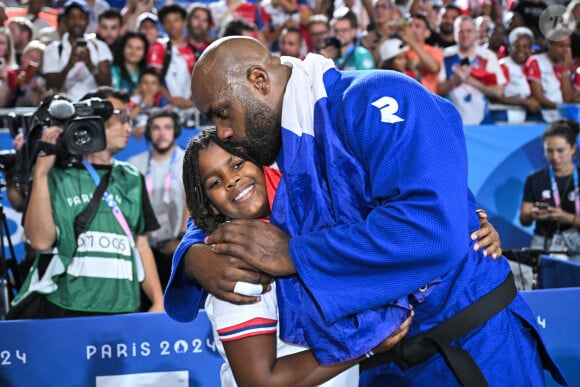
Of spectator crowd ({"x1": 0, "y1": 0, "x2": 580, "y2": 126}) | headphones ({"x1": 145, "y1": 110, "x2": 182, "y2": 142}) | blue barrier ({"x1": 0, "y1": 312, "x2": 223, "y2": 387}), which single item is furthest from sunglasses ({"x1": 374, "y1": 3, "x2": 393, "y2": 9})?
blue barrier ({"x1": 0, "y1": 312, "x2": 223, "y2": 387})

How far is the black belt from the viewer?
2176mm

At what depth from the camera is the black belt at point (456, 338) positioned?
2176mm

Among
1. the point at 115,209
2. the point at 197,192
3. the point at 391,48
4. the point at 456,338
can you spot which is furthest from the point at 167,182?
the point at 456,338

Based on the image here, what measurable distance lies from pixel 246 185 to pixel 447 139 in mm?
619

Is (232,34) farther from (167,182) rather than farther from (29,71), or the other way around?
(167,182)

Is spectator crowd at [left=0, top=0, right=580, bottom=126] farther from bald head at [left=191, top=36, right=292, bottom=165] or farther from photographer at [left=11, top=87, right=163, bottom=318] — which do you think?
bald head at [left=191, top=36, right=292, bottom=165]

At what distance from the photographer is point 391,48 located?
7.66 meters

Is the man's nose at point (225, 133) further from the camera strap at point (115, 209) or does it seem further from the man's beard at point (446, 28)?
the man's beard at point (446, 28)

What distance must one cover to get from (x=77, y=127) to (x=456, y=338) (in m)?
2.54

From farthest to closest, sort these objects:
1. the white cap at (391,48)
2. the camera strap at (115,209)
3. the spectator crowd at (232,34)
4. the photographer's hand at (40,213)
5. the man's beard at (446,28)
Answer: the man's beard at (446,28), the white cap at (391,48), the spectator crowd at (232,34), the camera strap at (115,209), the photographer's hand at (40,213)

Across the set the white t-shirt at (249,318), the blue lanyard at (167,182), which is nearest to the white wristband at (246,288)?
the white t-shirt at (249,318)

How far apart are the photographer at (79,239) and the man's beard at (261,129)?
214 cm

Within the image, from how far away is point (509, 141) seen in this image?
7074mm

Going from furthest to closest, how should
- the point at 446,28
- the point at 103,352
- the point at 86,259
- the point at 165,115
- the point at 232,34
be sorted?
1. the point at 446,28
2. the point at 232,34
3. the point at 165,115
4. the point at 86,259
5. the point at 103,352
